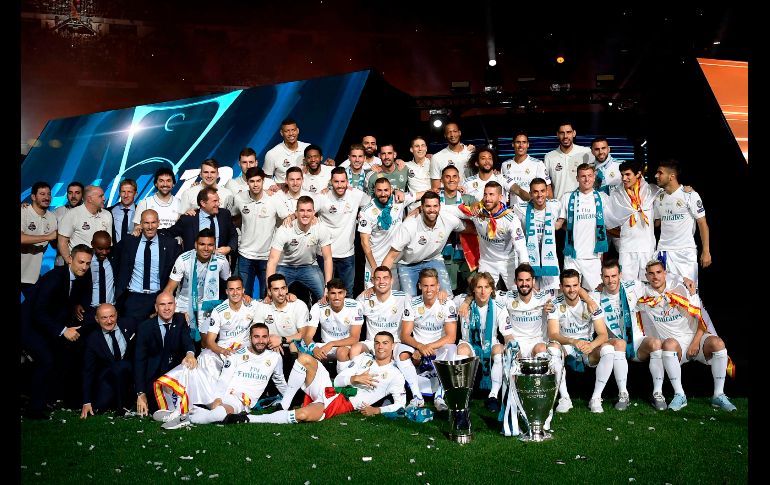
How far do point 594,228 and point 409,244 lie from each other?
2001 millimetres

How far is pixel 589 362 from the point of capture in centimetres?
729

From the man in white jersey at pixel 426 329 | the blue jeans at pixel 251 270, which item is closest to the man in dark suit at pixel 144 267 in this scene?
the blue jeans at pixel 251 270

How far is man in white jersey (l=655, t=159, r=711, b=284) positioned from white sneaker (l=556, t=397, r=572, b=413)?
220 cm

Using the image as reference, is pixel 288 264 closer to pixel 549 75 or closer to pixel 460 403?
pixel 460 403

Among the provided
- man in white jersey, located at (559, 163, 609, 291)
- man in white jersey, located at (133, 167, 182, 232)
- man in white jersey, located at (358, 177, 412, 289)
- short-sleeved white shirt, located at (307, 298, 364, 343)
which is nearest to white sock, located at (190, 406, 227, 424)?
short-sleeved white shirt, located at (307, 298, 364, 343)

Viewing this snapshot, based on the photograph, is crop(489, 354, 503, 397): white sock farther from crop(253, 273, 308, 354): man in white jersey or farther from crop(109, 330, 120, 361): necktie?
crop(109, 330, 120, 361): necktie

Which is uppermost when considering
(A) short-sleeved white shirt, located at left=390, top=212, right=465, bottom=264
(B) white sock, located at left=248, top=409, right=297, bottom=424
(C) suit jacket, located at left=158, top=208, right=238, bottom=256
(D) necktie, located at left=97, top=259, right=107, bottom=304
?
(C) suit jacket, located at left=158, top=208, right=238, bottom=256

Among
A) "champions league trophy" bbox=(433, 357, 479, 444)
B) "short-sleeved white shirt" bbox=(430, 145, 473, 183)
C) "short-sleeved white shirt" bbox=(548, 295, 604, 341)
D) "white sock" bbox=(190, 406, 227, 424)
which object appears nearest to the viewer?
"champions league trophy" bbox=(433, 357, 479, 444)

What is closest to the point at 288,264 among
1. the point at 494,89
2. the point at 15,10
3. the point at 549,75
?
the point at 15,10

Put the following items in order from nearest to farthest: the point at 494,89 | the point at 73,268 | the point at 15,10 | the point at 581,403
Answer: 1. the point at 15,10
2. the point at 581,403
3. the point at 73,268
4. the point at 494,89

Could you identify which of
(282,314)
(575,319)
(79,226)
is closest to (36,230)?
(79,226)

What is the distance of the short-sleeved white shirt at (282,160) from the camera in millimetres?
9438

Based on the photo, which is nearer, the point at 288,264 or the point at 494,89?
the point at 288,264

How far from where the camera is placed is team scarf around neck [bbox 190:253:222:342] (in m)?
7.96
